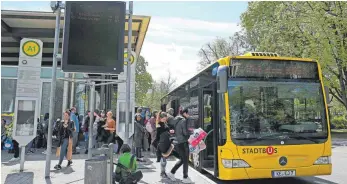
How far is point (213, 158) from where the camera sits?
25.4 ft

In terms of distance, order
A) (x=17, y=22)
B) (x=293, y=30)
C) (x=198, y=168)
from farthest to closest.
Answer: (x=293, y=30) < (x=17, y=22) < (x=198, y=168)

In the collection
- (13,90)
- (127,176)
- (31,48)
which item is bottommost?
(127,176)

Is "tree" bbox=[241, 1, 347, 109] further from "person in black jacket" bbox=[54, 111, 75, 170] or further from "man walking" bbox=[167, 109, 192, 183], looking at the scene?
"person in black jacket" bbox=[54, 111, 75, 170]

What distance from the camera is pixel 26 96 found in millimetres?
8789

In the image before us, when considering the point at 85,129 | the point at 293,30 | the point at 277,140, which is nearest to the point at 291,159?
the point at 277,140

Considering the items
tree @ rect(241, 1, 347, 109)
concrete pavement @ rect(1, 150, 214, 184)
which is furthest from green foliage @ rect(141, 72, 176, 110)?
concrete pavement @ rect(1, 150, 214, 184)

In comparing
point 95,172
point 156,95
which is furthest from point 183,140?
point 156,95

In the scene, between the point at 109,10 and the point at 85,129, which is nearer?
the point at 109,10

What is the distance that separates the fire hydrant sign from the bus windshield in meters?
5.58

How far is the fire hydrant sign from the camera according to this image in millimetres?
8742

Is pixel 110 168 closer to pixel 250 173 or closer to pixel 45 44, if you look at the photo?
pixel 250 173

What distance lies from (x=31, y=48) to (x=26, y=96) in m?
1.41

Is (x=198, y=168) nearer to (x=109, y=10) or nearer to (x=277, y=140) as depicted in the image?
(x=277, y=140)

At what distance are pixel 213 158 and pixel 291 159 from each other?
1.86 meters
